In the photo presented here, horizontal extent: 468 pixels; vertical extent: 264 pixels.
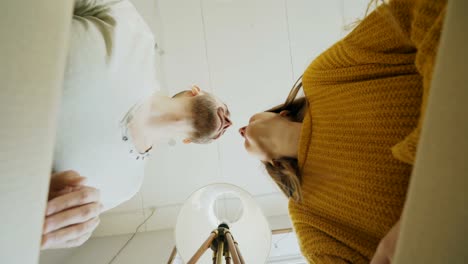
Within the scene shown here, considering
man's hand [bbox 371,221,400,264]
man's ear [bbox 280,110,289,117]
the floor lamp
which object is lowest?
the floor lamp

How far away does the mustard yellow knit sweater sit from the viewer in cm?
48

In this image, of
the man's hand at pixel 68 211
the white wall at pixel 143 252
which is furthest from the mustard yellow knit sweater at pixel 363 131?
the white wall at pixel 143 252

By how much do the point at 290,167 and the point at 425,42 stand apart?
1.79ft

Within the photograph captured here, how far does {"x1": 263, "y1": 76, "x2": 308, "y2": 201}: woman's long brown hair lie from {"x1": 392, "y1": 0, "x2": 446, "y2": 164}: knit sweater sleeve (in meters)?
0.43

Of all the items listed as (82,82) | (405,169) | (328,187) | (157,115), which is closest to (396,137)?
(405,169)

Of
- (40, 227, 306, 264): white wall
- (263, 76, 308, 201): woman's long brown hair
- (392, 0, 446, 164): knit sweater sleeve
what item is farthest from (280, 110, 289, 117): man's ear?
Answer: (40, 227, 306, 264): white wall

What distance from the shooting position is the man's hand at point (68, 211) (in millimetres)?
422

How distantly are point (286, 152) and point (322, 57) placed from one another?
13.1 inches

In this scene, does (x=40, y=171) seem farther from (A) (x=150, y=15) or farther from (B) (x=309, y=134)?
(A) (x=150, y=15)

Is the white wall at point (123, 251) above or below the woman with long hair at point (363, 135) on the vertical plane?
below

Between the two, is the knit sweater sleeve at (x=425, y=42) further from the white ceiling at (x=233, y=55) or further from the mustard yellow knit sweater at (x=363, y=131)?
the white ceiling at (x=233, y=55)

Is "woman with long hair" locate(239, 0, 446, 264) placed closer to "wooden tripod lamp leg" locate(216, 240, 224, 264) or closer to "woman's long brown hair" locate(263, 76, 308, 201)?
"woman's long brown hair" locate(263, 76, 308, 201)

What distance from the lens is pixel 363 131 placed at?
0.58 m

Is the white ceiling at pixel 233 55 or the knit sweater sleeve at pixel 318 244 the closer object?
the knit sweater sleeve at pixel 318 244
